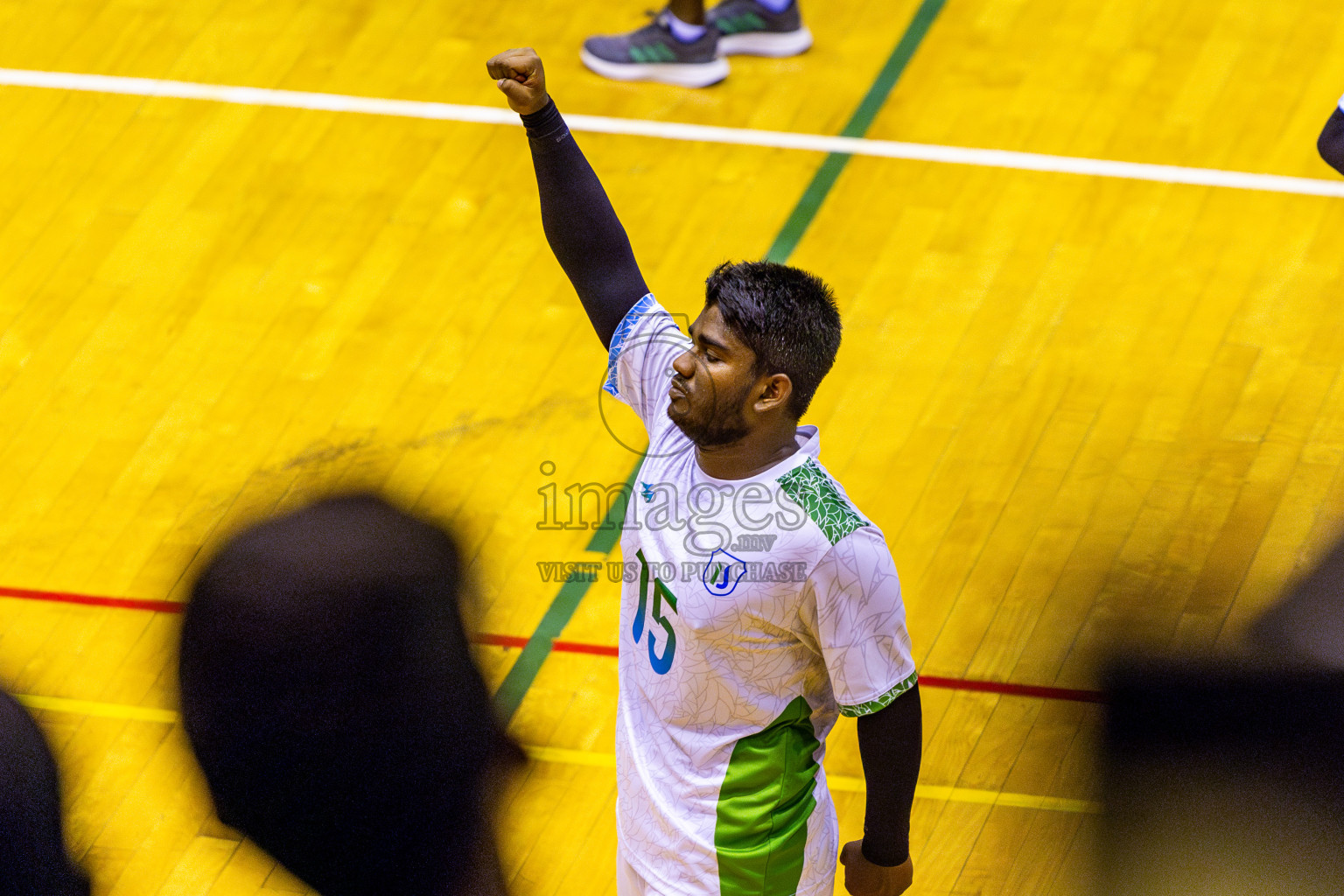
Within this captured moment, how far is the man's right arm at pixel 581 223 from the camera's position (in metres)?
2.68

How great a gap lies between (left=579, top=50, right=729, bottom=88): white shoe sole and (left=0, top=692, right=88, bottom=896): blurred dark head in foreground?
4317 mm

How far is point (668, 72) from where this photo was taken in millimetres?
5828

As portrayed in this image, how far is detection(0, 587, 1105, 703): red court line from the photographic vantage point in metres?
3.90

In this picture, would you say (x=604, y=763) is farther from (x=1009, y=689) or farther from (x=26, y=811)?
(x=26, y=811)

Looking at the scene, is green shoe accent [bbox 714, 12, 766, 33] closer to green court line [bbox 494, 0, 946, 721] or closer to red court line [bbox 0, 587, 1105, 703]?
green court line [bbox 494, 0, 946, 721]

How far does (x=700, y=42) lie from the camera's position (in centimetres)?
580

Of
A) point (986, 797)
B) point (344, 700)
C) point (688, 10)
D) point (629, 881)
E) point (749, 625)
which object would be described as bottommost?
point (986, 797)

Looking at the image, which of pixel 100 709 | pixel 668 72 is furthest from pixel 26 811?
pixel 668 72

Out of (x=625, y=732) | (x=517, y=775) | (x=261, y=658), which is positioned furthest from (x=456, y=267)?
(x=261, y=658)

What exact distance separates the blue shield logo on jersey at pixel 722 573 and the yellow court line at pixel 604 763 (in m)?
1.53

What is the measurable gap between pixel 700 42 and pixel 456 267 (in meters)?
1.46

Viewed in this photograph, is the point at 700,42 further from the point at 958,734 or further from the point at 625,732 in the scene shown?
the point at 625,732

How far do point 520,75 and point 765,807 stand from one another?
4.29 ft

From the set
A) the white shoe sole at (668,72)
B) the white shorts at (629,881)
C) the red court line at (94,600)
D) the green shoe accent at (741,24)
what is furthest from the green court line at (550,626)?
the green shoe accent at (741,24)
